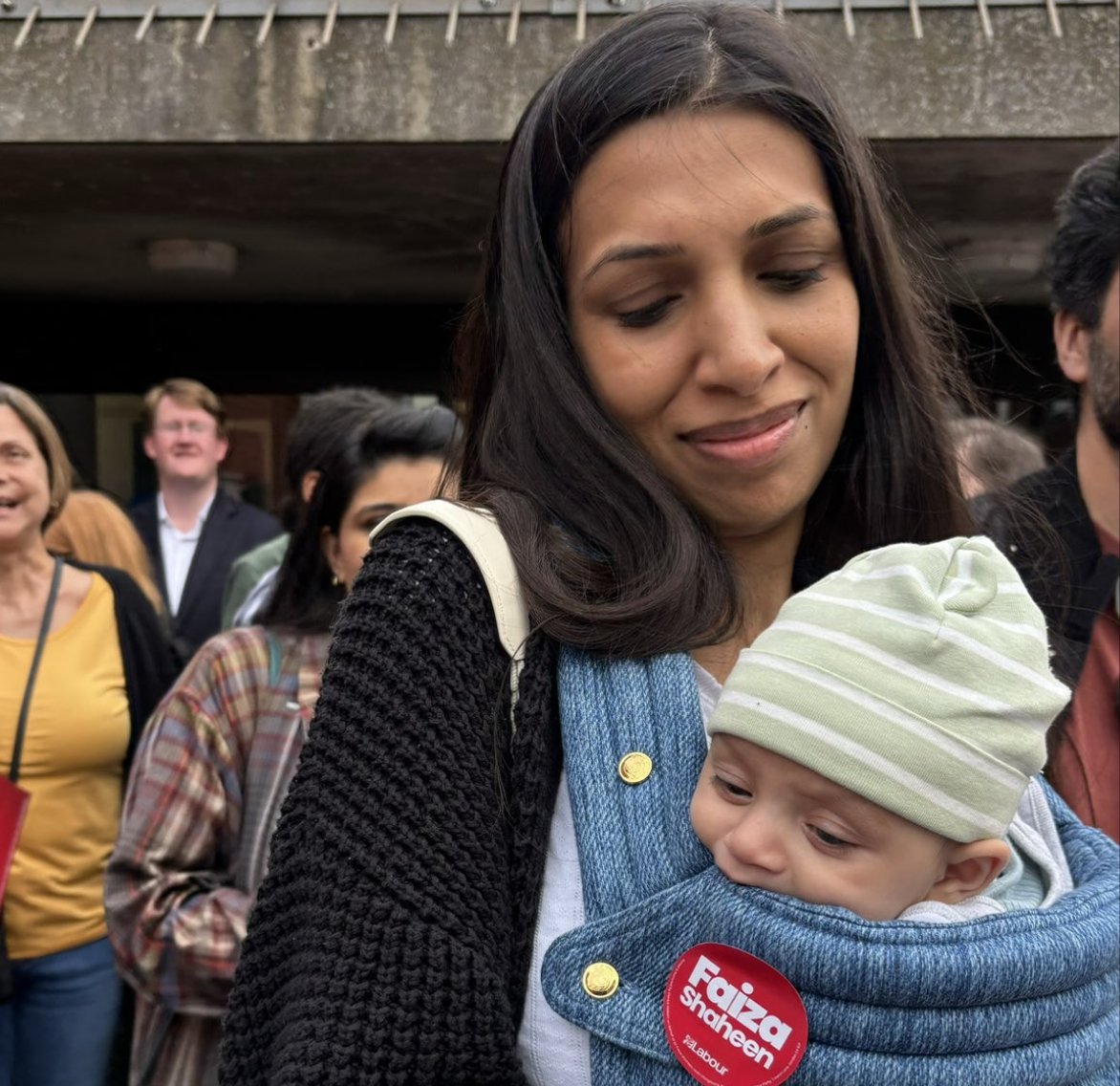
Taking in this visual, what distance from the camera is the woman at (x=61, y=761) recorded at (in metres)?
3.21

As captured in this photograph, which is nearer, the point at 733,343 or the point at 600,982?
the point at 600,982

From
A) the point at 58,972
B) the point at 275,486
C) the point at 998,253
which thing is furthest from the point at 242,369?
the point at 58,972

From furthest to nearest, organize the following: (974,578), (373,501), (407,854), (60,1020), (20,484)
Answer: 1. (20,484)
2. (60,1020)
3. (373,501)
4. (974,578)
5. (407,854)

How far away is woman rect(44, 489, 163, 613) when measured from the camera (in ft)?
13.7

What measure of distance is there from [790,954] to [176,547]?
500 centimetres

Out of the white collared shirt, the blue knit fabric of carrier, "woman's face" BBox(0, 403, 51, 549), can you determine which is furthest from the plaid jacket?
the white collared shirt

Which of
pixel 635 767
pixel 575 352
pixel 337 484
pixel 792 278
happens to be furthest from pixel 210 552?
pixel 635 767

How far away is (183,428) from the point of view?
18.8 ft

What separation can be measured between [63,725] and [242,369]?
5.35 metres

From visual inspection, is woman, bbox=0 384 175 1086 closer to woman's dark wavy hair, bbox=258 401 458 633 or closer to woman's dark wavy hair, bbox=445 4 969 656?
woman's dark wavy hair, bbox=258 401 458 633

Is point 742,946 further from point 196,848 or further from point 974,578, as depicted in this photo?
point 196,848

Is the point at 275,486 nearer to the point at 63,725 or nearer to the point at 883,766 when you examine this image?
the point at 63,725

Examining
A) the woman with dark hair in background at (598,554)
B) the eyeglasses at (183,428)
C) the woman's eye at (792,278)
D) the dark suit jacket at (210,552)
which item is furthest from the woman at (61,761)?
the woman's eye at (792,278)

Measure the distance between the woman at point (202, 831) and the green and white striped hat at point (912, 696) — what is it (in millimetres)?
1601
